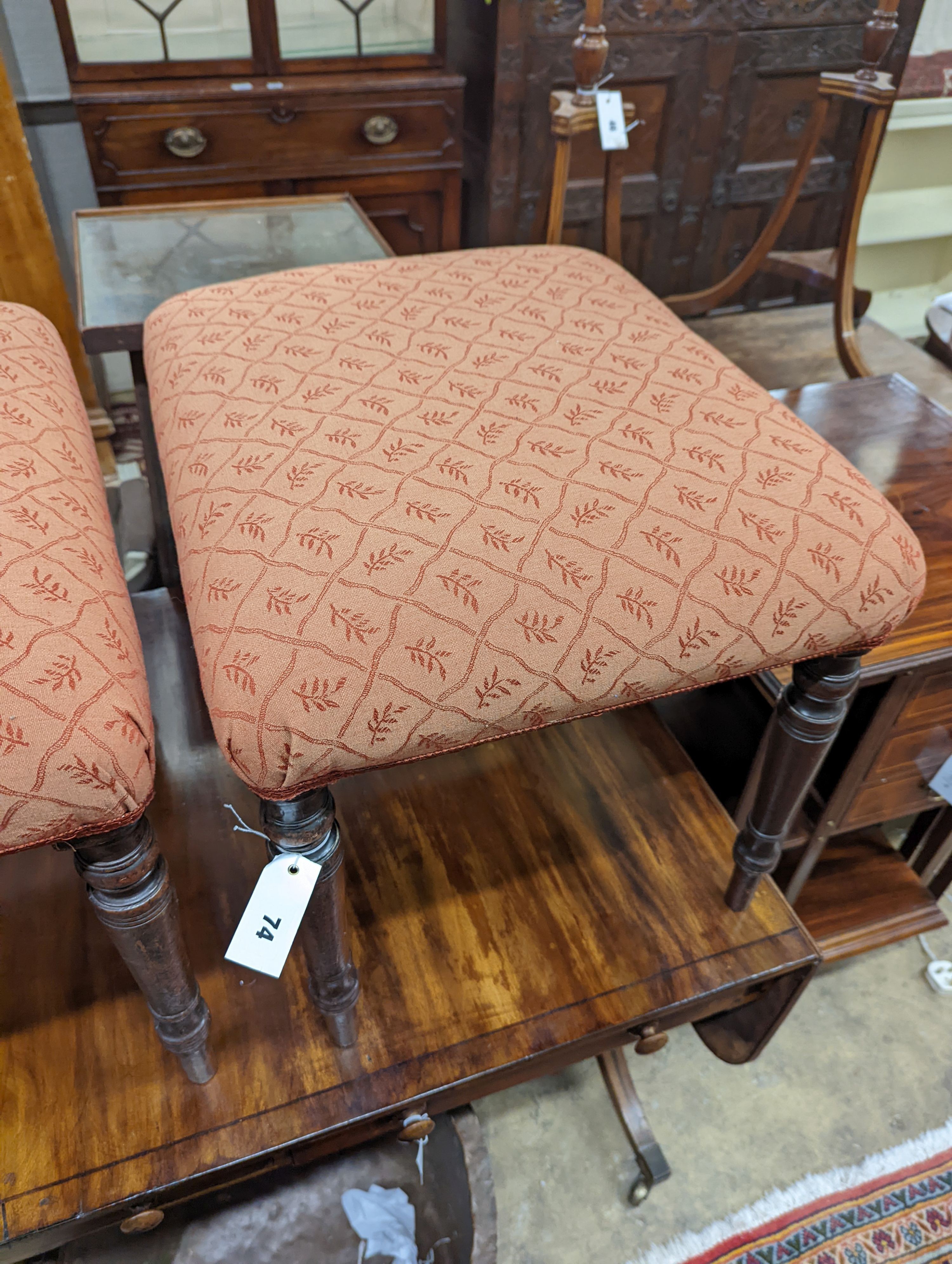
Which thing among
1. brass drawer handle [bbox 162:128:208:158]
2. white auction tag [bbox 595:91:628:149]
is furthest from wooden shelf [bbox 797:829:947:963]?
brass drawer handle [bbox 162:128:208:158]

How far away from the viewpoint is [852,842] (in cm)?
104

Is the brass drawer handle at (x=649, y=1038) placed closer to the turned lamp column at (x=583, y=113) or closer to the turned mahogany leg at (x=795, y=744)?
the turned mahogany leg at (x=795, y=744)

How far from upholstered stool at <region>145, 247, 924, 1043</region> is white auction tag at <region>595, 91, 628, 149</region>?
1.61ft

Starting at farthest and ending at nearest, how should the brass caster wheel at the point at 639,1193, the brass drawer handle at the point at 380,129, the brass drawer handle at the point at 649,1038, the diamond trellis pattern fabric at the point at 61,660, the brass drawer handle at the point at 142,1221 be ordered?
the brass drawer handle at the point at 380,129 < the brass caster wheel at the point at 639,1193 < the brass drawer handle at the point at 649,1038 < the brass drawer handle at the point at 142,1221 < the diamond trellis pattern fabric at the point at 61,660

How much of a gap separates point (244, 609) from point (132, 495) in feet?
3.18

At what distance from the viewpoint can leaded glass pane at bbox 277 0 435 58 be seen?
1.38 meters

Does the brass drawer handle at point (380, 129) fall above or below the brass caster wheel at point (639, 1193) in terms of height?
above

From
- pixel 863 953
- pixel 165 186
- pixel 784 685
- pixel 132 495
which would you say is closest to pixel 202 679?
pixel 784 685

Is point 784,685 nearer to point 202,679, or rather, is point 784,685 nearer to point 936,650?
point 936,650

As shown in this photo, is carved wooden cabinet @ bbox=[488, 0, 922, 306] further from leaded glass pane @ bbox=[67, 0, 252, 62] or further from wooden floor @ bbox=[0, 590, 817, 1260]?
wooden floor @ bbox=[0, 590, 817, 1260]

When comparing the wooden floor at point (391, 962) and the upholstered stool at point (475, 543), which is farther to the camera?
the wooden floor at point (391, 962)

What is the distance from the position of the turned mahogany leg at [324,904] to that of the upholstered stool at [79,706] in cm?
7

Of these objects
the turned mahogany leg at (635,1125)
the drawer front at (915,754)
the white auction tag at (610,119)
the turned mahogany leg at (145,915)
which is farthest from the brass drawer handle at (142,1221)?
Answer: the white auction tag at (610,119)

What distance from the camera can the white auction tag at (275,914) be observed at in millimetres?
489
